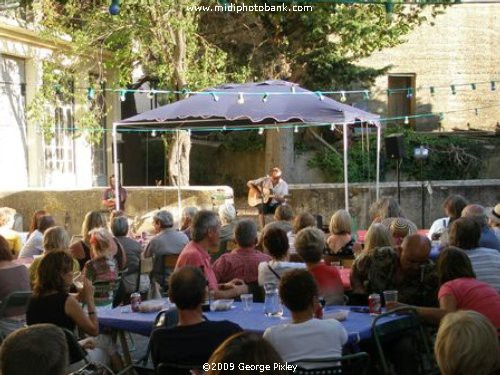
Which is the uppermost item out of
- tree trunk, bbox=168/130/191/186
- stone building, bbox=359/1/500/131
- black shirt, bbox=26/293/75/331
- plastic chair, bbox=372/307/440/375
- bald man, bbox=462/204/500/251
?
stone building, bbox=359/1/500/131

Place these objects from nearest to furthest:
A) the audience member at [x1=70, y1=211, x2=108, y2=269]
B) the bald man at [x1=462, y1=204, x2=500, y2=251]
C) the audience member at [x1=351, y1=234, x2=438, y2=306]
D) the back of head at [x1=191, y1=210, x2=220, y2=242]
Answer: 1. the audience member at [x1=351, y1=234, x2=438, y2=306]
2. the back of head at [x1=191, y1=210, x2=220, y2=242]
3. the bald man at [x1=462, y1=204, x2=500, y2=251]
4. the audience member at [x1=70, y1=211, x2=108, y2=269]

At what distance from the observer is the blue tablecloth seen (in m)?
4.93

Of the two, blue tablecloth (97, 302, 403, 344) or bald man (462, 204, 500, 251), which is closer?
blue tablecloth (97, 302, 403, 344)

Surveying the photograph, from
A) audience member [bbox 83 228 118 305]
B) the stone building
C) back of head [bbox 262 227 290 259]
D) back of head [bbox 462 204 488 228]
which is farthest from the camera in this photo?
the stone building

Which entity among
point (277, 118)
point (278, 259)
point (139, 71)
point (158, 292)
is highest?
point (139, 71)

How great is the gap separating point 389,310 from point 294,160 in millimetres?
17273

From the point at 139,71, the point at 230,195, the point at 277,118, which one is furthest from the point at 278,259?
the point at 139,71

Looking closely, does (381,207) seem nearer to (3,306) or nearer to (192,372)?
(3,306)

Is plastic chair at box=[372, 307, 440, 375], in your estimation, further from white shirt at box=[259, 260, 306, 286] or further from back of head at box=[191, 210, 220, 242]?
back of head at box=[191, 210, 220, 242]

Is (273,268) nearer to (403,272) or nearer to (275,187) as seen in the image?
(403,272)

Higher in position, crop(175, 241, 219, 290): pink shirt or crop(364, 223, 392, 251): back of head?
crop(364, 223, 392, 251): back of head

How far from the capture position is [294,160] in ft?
73.5

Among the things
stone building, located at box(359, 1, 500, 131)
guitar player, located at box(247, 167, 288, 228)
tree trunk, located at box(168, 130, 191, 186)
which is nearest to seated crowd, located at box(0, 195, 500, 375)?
guitar player, located at box(247, 167, 288, 228)

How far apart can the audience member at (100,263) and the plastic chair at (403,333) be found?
273 centimetres
